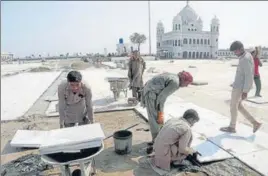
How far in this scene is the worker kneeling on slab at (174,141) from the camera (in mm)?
3061

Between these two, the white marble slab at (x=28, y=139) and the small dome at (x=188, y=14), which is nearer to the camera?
the white marble slab at (x=28, y=139)

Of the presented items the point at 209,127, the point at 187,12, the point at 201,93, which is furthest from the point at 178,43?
the point at 209,127

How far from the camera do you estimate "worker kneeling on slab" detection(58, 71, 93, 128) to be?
11.4 ft

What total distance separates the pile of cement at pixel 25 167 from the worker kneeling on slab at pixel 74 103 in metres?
0.69

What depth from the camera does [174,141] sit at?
10.3ft

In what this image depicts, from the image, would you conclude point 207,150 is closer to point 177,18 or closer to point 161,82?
point 161,82

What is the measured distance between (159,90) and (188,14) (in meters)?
69.5

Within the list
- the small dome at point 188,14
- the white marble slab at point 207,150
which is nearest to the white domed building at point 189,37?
the small dome at point 188,14

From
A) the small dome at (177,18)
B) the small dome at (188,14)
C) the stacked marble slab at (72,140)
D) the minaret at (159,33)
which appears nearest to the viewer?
the stacked marble slab at (72,140)

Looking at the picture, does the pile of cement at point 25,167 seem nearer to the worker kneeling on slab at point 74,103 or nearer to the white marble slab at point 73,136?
the worker kneeling on slab at point 74,103

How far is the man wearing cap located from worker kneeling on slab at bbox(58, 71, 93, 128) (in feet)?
3.12

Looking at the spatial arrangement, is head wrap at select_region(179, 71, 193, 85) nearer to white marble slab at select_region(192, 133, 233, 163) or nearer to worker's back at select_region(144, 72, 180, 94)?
worker's back at select_region(144, 72, 180, 94)

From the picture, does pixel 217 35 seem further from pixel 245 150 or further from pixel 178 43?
pixel 245 150

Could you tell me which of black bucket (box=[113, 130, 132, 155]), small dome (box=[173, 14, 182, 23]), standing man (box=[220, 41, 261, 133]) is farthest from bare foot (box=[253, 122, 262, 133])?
small dome (box=[173, 14, 182, 23])
